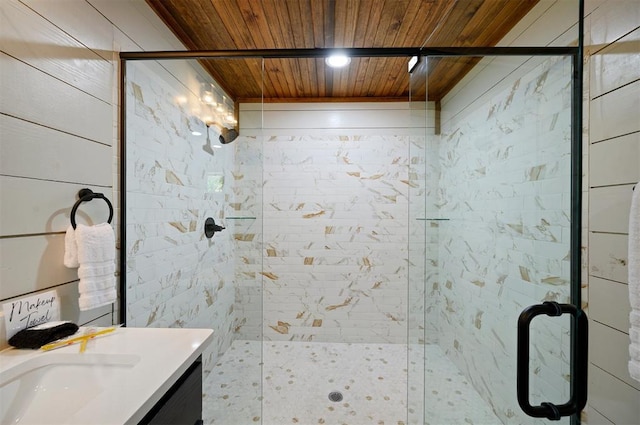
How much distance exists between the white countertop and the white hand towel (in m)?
1.12

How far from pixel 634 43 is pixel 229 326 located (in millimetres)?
1908

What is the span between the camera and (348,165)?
9.03 feet

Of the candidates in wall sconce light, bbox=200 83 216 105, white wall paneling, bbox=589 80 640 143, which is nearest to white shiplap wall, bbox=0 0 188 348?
wall sconce light, bbox=200 83 216 105

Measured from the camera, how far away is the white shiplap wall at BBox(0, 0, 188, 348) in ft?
2.77

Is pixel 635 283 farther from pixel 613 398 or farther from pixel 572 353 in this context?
pixel 613 398

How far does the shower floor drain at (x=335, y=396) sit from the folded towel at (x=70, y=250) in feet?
5.51

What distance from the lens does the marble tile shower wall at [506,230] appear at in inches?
32.2

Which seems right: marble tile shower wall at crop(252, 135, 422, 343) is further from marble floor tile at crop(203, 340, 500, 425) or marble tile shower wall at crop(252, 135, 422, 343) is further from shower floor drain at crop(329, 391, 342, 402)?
shower floor drain at crop(329, 391, 342, 402)

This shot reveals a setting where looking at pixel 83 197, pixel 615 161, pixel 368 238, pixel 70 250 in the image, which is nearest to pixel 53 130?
pixel 83 197

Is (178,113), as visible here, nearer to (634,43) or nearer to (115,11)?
(115,11)

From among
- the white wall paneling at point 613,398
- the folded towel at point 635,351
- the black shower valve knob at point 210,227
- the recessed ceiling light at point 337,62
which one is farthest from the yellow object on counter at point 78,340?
the recessed ceiling light at point 337,62

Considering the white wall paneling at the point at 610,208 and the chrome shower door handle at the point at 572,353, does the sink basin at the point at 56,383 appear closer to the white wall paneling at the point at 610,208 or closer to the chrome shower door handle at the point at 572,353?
the chrome shower door handle at the point at 572,353

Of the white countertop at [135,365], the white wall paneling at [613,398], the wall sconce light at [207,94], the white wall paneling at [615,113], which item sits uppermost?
the wall sconce light at [207,94]

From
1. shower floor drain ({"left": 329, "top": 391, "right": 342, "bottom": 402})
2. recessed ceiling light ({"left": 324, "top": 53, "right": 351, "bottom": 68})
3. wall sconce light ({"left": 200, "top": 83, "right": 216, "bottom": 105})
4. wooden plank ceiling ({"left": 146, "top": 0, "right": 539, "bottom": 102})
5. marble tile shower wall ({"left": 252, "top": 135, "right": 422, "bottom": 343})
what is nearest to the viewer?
wooden plank ceiling ({"left": 146, "top": 0, "right": 539, "bottom": 102})
